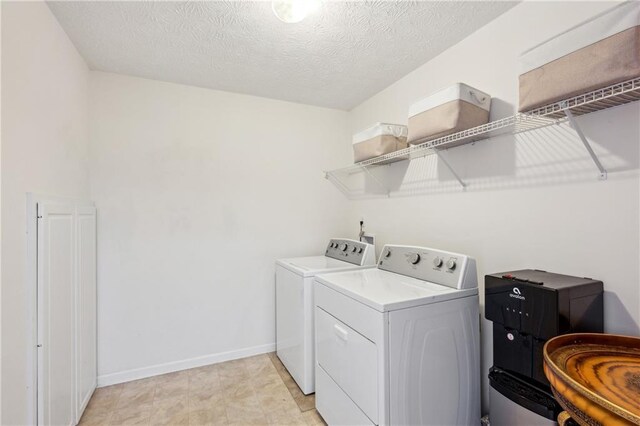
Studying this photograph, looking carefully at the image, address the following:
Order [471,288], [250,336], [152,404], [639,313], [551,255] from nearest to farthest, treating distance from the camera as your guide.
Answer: [639,313] < [551,255] < [471,288] < [152,404] < [250,336]

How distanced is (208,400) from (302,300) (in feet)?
3.14

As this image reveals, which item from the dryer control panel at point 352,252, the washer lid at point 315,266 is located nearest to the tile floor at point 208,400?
the washer lid at point 315,266

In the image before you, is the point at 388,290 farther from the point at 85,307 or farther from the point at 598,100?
Answer: the point at 85,307

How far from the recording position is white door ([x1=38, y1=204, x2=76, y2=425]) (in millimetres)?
1363

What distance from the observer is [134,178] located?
2.39 meters

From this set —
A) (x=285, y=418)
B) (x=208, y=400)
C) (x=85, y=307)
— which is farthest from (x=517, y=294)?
(x=85, y=307)

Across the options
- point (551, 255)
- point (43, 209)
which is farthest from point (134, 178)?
point (551, 255)

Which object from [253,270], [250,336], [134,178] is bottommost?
[250,336]

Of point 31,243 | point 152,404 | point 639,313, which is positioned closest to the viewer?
point 639,313

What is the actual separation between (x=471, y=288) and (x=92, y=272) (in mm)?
2494

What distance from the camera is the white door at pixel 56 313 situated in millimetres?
1363

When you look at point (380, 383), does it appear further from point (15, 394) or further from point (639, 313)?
point (15, 394)

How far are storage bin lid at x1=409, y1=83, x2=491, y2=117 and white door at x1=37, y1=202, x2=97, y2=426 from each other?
2002 millimetres

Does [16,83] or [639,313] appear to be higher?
[16,83]
